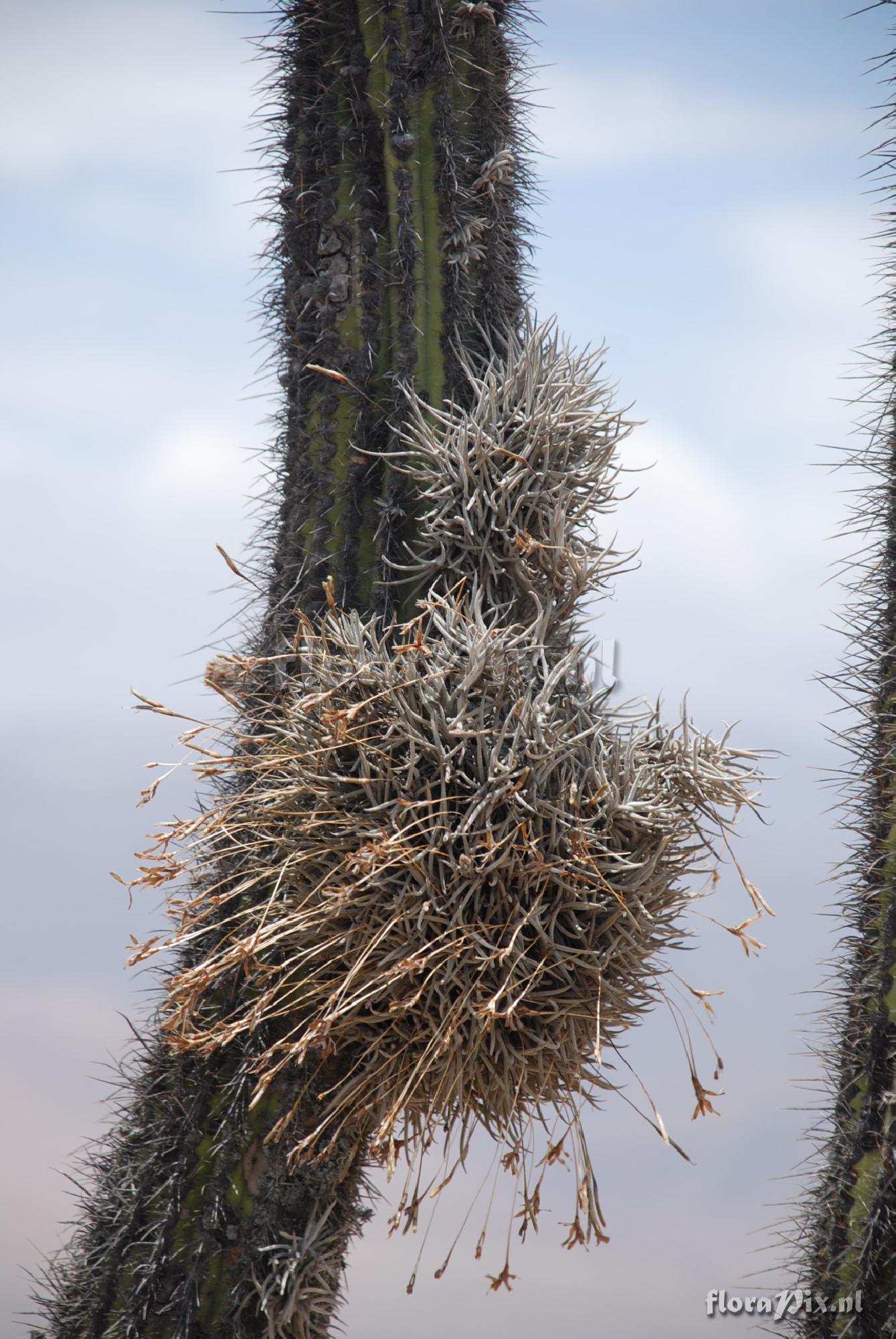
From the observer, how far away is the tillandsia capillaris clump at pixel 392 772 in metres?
0.84

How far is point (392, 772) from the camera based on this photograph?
84 cm

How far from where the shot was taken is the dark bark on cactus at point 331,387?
92 cm

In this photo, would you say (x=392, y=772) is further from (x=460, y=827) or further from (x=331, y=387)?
(x=331, y=387)

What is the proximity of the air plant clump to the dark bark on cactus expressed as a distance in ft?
0.11

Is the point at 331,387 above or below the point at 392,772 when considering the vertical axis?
above

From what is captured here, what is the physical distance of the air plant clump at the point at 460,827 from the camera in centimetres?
83

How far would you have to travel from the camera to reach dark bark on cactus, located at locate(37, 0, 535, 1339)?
92 centimetres

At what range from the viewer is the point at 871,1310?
37.0 inches

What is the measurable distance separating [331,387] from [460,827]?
1.27 feet

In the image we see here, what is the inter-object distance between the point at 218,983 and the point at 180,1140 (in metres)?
0.14

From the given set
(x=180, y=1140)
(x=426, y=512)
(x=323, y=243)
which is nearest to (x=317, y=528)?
(x=426, y=512)

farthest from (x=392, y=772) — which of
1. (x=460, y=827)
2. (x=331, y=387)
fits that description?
(x=331, y=387)

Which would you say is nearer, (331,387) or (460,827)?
(460,827)

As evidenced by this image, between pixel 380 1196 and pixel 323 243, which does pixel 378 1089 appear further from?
pixel 323 243
